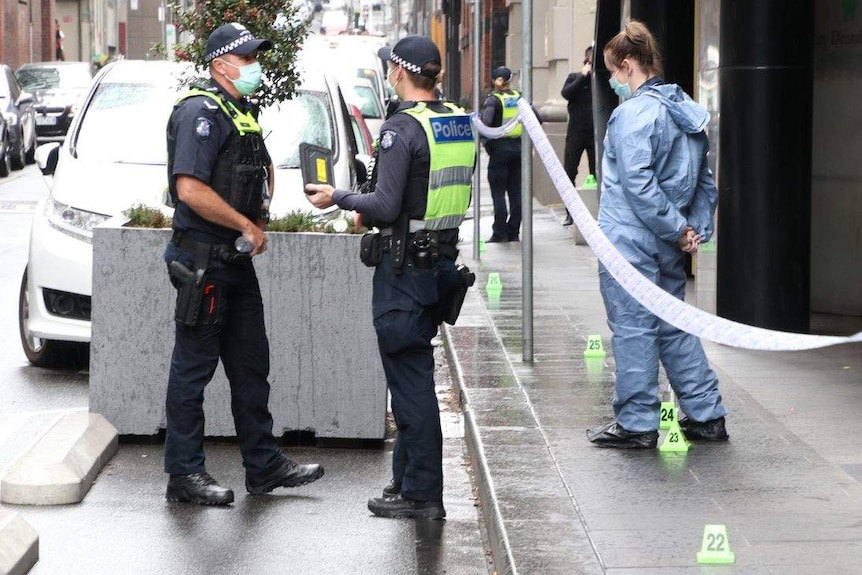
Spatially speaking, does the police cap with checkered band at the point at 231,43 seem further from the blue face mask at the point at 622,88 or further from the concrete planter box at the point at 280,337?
the blue face mask at the point at 622,88

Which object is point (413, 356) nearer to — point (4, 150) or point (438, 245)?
point (438, 245)

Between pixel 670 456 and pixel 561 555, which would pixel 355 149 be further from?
pixel 561 555

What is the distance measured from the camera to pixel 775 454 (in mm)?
7023

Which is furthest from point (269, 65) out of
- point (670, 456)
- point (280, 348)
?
point (670, 456)

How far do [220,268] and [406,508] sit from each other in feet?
4.27

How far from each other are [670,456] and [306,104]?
545 centimetres

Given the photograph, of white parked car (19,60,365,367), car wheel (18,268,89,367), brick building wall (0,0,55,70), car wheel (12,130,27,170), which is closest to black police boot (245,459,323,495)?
white parked car (19,60,365,367)

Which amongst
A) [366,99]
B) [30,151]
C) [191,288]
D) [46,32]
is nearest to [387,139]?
[191,288]

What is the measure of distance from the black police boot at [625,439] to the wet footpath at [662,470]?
0.07 meters

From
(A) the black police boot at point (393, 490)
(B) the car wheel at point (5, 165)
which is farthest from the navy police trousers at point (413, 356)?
(B) the car wheel at point (5, 165)

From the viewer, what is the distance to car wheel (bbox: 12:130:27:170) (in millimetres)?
28703

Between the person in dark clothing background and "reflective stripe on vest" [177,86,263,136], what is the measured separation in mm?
12169

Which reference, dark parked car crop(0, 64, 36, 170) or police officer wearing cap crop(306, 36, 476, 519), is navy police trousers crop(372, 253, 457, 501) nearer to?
police officer wearing cap crop(306, 36, 476, 519)

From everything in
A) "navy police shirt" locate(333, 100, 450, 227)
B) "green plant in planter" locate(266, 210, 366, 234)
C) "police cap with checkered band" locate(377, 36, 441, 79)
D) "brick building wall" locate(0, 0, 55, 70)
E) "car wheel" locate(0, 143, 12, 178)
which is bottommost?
"car wheel" locate(0, 143, 12, 178)
